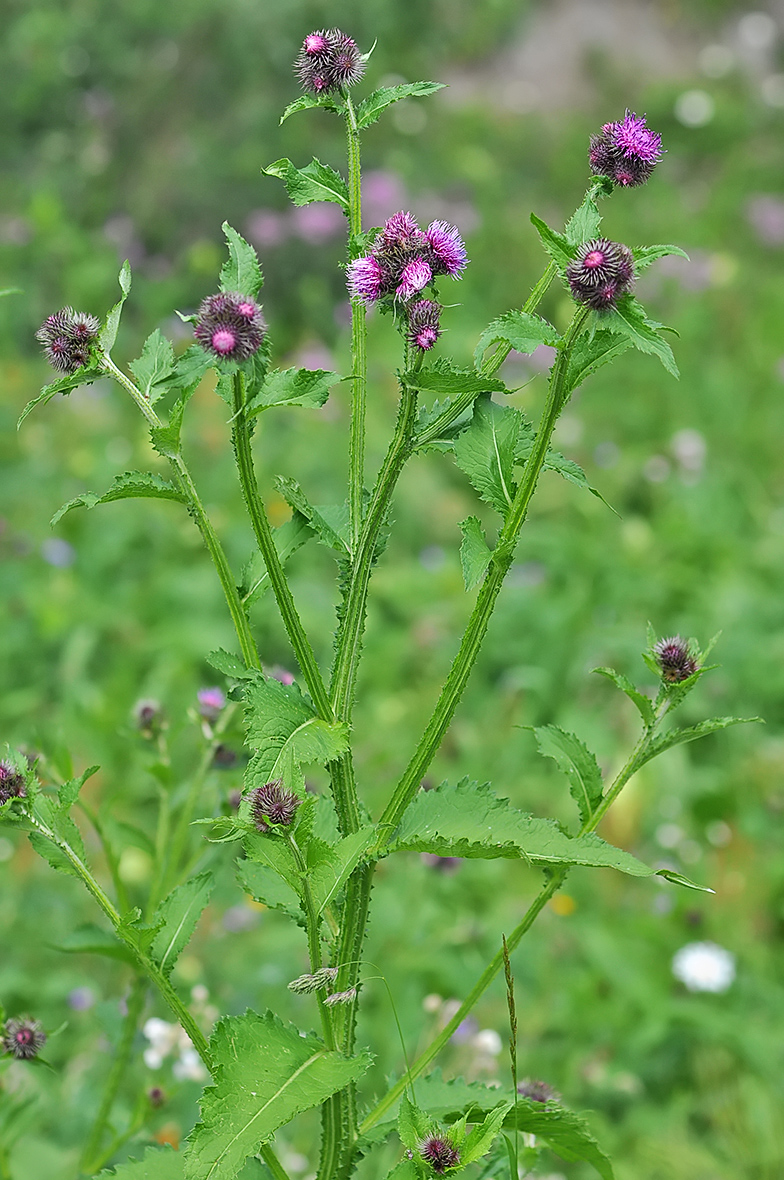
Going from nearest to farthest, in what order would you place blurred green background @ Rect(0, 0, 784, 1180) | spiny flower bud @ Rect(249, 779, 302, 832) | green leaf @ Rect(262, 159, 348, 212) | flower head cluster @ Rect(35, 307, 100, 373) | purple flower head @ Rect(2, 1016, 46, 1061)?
1. spiny flower bud @ Rect(249, 779, 302, 832)
2. flower head cluster @ Rect(35, 307, 100, 373)
3. green leaf @ Rect(262, 159, 348, 212)
4. purple flower head @ Rect(2, 1016, 46, 1061)
5. blurred green background @ Rect(0, 0, 784, 1180)

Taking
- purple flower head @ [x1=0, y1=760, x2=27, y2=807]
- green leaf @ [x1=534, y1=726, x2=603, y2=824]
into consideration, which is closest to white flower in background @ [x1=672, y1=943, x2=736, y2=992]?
green leaf @ [x1=534, y1=726, x2=603, y2=824]

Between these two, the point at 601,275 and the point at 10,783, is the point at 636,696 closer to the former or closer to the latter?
the point at 601,275

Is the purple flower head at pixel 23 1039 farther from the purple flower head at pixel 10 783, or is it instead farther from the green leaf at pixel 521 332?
the green leaf at pixel 521 332

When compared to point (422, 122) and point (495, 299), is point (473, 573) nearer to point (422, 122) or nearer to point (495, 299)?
point (495, 299)

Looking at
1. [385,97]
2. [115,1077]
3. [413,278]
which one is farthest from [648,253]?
[115,1077]

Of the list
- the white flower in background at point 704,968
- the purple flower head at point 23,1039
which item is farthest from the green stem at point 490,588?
the white flower in background at point 704,968

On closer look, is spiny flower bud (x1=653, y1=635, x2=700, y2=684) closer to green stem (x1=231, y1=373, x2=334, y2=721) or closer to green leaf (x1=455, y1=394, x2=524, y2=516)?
green leaf (x1=455, y1=394, x2=524, y2=516)
